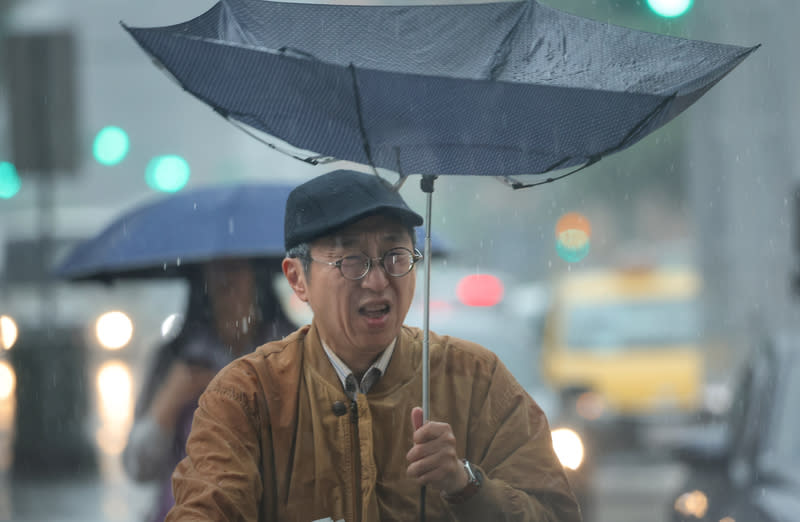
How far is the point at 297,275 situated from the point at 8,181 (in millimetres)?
11454

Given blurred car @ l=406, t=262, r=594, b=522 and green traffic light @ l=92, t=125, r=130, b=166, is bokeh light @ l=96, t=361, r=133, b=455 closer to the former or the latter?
blurred car @ l=406, t=262, r=594, b=522

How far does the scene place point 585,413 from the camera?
10672 mm

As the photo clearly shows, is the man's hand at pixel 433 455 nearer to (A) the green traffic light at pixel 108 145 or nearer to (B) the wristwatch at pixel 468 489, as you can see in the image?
(B) the wristwatch at pixel 468 489

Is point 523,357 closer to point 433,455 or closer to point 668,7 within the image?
point 668,7

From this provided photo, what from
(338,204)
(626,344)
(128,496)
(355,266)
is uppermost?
(338,204)

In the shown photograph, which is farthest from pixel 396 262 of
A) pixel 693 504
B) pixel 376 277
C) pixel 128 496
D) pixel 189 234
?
pixel 128 496

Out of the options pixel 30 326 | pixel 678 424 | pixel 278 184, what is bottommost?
pixel 678 424

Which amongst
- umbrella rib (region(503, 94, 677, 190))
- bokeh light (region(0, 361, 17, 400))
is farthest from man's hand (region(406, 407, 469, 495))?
bokeh light (region(0, 361, 17, 400))

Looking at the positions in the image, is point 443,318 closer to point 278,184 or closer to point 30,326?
point 278,184

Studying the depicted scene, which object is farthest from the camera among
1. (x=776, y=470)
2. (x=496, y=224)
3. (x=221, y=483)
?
(x=496, y=224)

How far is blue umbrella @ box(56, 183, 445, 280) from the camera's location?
4.41 metres

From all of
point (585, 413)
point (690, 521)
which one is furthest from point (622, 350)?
point (690, 521)

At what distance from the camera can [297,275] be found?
2891 millimetres

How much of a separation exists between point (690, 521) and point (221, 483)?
2.98 m
